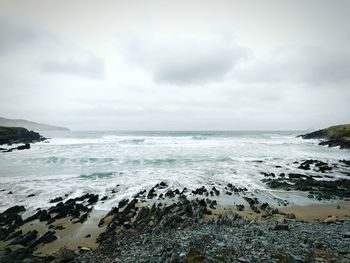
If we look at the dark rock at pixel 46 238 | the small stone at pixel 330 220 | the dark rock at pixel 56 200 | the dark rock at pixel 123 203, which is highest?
the small stone at pixel 330 220

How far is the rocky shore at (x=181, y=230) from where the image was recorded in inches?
304

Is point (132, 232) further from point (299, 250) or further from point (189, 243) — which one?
point (299, 250)

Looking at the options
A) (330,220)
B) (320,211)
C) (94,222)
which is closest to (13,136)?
(94,222)

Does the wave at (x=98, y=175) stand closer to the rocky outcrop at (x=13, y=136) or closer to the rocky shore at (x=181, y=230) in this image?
the rocky shore at (x=181, y=230)

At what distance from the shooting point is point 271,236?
903 centimetres

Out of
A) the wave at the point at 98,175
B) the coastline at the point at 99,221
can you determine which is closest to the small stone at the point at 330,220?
the coastline at the point at 99,221

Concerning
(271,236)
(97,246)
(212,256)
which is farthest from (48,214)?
(271,236)

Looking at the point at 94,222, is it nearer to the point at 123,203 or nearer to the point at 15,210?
the point at 123,203

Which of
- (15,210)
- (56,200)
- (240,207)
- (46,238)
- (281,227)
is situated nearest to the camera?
(281,227)

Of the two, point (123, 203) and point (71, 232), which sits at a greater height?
point (123, 203)

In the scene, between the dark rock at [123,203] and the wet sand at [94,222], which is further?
the dark rock at [123,203]

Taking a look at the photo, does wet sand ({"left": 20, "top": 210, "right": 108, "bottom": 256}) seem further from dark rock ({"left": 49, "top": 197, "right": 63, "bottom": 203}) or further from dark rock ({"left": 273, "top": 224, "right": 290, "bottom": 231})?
dark rock ({"left": 273, "top": 224, "right": 290, "bottom": 231})

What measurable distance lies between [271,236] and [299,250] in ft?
4.92

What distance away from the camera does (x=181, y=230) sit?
10461 mm
